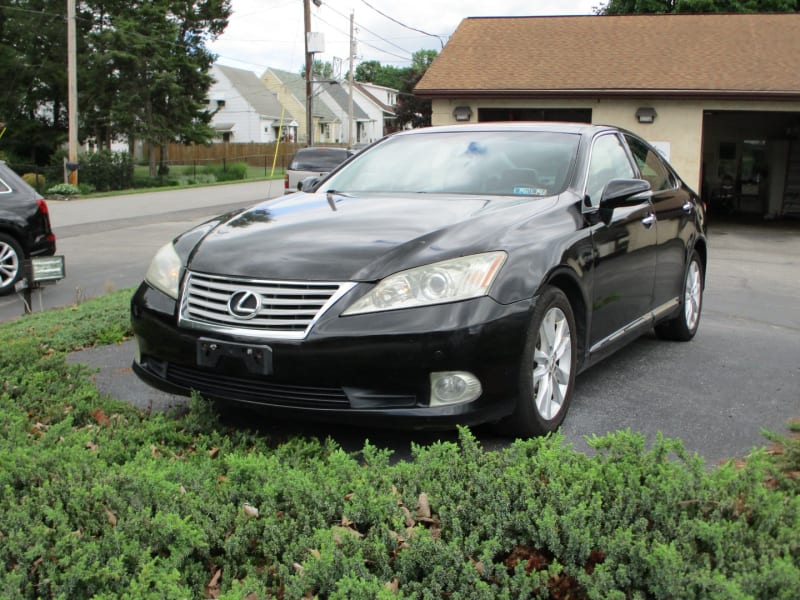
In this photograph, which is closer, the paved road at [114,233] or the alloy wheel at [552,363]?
the alloy wheel at [552,363]

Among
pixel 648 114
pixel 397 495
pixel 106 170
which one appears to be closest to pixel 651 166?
pixel 397 495

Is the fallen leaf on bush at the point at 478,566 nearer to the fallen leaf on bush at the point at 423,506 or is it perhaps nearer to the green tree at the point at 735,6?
the fallen leaf on bush at the point at 423,506

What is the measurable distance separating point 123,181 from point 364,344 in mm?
34327

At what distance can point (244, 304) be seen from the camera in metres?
3.88

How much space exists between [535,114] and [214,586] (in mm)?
18554

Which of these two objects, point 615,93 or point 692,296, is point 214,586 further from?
point 615,93

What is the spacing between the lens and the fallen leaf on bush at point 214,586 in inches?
108

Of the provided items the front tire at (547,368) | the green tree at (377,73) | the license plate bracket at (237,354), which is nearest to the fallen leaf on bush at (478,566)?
the front tire at (547,368)

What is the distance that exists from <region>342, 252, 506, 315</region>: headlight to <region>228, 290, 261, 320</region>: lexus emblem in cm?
45

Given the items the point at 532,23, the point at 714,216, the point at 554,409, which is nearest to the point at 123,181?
the point at 532,23

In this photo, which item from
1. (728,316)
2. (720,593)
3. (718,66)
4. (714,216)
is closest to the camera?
(720,593)

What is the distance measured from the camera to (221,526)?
9.77ft

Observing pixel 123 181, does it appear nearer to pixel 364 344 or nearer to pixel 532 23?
pixel 532 23

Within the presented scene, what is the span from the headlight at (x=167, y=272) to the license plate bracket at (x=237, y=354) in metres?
0.39
